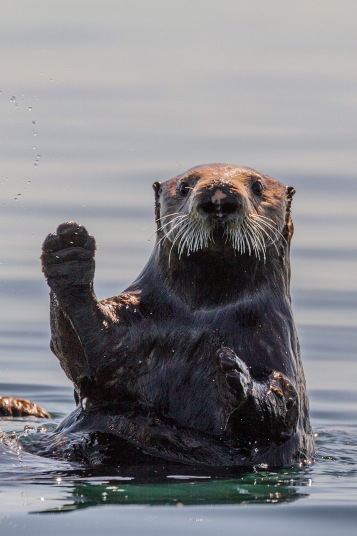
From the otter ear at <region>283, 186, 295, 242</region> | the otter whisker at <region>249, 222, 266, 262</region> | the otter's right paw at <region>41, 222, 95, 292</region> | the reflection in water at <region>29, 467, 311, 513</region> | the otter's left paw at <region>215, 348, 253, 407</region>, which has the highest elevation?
the otter ear at <region>283, 186, 295, 242</region>

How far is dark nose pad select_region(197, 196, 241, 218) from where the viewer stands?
23.4 feet

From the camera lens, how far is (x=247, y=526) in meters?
5.79

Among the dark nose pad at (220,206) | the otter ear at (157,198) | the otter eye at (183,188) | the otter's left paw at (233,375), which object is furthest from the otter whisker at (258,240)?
the otter's left paw at (233,375)


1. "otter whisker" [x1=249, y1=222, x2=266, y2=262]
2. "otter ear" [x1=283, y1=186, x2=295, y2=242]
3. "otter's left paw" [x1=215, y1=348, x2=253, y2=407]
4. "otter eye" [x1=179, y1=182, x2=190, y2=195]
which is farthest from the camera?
"otter ear" [x1=283, y1=186, x2=295, y2=242]

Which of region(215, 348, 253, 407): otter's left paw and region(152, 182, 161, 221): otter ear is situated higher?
region(152, 182, 161, 221): otter ear

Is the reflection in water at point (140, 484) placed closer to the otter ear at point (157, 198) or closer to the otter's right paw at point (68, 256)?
the otter's right paw at point (68, 256)

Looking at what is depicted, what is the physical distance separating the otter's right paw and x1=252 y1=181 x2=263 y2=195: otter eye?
1.15m

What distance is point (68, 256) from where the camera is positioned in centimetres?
705

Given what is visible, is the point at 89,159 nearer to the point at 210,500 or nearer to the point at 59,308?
the point at 59,308

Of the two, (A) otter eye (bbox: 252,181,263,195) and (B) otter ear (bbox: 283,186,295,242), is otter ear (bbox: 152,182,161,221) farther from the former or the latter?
(B) otter ear (bbox: 283,186,295,242)

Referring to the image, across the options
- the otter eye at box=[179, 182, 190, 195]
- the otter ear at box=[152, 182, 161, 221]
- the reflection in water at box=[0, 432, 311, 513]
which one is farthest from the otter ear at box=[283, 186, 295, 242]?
the reflection in water at box=[0, 432, 311, 513]

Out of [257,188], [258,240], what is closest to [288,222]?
[257,188]

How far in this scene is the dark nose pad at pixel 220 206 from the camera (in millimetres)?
7137

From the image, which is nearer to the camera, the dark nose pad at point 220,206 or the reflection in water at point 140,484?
the reflection in water at point 140,484
